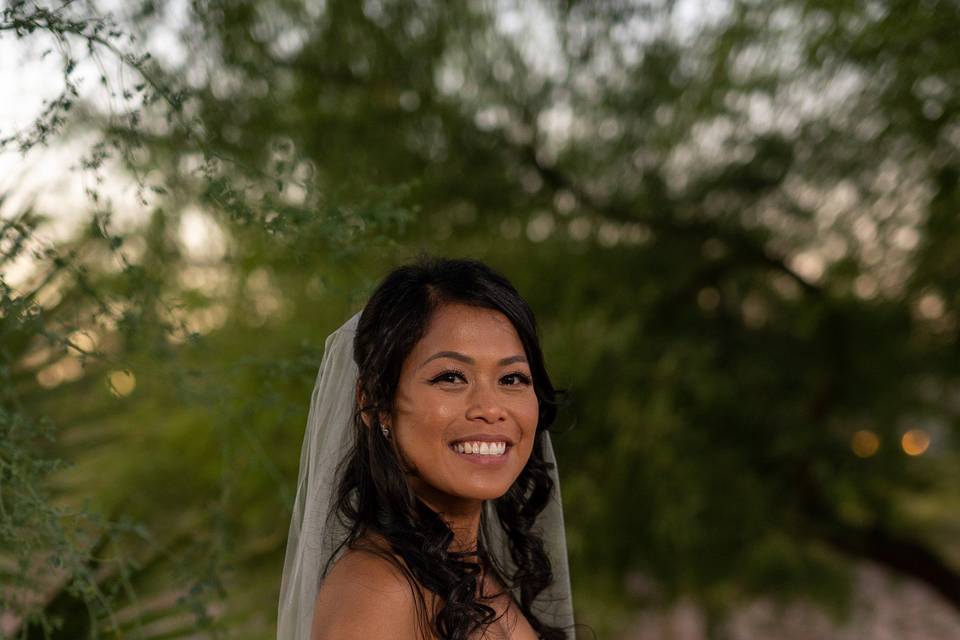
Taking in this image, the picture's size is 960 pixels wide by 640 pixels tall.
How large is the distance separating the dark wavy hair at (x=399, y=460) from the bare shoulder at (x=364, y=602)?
0.07 feet

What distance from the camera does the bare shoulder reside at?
1632 mm

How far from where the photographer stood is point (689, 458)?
17.4 ft

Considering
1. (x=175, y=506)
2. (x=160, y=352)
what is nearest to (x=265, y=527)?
(x=175, y=506)

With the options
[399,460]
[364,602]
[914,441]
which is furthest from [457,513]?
[914,441]

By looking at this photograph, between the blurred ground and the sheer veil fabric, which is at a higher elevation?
the blurred ground

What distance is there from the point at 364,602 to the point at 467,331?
0.46 meters

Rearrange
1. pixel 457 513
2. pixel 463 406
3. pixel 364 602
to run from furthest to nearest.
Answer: pixel 457 513, pixel 463 406, pixel 364 602

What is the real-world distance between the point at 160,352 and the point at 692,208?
3.28 m

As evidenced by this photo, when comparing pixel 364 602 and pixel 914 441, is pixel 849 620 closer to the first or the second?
pixel 914 441

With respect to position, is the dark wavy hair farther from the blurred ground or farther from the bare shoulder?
the blurred ground

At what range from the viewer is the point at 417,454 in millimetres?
1814

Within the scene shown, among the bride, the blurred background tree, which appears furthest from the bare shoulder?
the blurred background tree

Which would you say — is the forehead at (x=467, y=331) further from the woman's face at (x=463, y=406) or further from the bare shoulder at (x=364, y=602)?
the bare shoulder at (x=364, y=602)

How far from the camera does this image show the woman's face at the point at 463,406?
70.7 inches
